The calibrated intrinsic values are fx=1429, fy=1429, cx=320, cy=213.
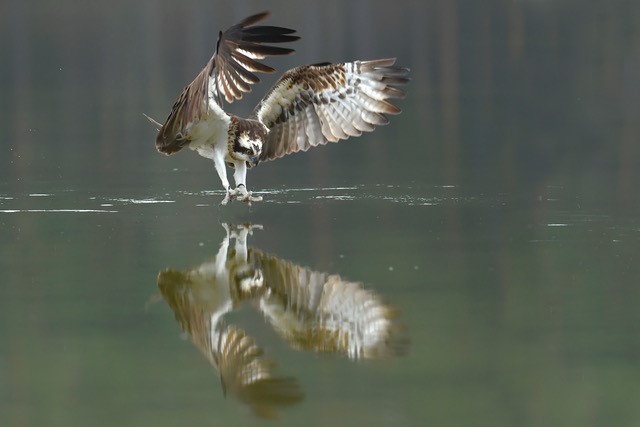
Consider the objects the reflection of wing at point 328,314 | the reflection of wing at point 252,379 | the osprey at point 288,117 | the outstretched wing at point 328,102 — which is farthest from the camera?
the outstretched wing at point 328,102

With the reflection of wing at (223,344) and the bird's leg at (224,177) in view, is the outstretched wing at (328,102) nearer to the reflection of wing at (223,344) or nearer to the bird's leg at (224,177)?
the bird's leg at (224,177)

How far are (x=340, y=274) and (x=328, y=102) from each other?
355cm

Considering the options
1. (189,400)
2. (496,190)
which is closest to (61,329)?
(189,400)

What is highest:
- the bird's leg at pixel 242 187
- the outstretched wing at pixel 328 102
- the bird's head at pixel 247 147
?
the outstretched wing at pixel 328 102

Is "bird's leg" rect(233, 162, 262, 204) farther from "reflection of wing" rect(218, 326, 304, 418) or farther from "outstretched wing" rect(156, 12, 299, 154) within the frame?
"reflection of wing" rect(218, 326, 304, 418)

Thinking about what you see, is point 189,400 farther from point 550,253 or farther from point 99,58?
point 99,58

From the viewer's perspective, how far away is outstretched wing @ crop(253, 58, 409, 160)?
11641 mm

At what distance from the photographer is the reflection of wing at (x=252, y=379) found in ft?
19.8

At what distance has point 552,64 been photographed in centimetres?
2359

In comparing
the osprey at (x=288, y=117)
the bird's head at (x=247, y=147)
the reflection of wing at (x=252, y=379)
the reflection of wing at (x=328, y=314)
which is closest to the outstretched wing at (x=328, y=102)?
the osprey at (x=288, y=117)

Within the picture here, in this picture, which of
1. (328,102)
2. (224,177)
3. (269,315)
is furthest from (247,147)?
(269,315)

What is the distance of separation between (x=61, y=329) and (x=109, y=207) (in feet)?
13.4

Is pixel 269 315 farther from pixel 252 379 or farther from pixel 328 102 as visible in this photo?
pixel 328 102

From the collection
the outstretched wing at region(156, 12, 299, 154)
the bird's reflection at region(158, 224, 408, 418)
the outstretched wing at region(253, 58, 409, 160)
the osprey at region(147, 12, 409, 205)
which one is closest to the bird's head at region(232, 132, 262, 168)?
the osprey at region(147, 12, 409, 205)
